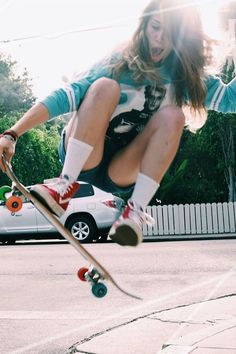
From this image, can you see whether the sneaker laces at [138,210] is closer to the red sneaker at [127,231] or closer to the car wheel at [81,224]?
the red sneaker at [127,231]

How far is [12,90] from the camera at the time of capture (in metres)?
1.85

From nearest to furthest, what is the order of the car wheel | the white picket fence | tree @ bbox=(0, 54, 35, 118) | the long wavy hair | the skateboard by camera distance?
1. the long wavy hair
2. the skateboard
3. tree @ bbox=(0, 54, 35, 118)
4. the car wheel
5. the white picket fence

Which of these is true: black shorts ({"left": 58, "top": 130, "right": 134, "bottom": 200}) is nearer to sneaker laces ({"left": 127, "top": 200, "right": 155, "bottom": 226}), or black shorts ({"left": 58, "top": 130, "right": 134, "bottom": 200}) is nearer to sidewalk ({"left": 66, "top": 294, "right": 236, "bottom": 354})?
sneaker laces ({"left": 127, "top": 200, "right": 155, "bottom": 226})

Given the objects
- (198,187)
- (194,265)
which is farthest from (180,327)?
(198,187)

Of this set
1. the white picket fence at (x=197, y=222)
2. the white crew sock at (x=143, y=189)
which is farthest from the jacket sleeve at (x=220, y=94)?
the white picket fence at (x=197, y=222)

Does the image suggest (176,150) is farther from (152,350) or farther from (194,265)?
(194,265)

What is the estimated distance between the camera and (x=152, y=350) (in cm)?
587

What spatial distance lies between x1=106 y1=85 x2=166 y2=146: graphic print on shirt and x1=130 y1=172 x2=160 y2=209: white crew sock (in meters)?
0.11

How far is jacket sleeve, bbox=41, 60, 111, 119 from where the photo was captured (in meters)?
1.43

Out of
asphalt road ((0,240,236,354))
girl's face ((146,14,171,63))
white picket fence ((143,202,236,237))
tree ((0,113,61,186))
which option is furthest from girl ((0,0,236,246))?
white picket fence ((143,202,236,237))

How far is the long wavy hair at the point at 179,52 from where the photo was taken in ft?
4.40

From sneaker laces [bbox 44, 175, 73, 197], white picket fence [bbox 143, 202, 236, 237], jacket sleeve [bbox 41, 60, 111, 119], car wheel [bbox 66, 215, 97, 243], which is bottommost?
white picket fence [bbox 143, 202, 236, 237]

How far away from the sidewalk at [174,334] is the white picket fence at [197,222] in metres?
7.87

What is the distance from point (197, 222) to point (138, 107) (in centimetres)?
1536
